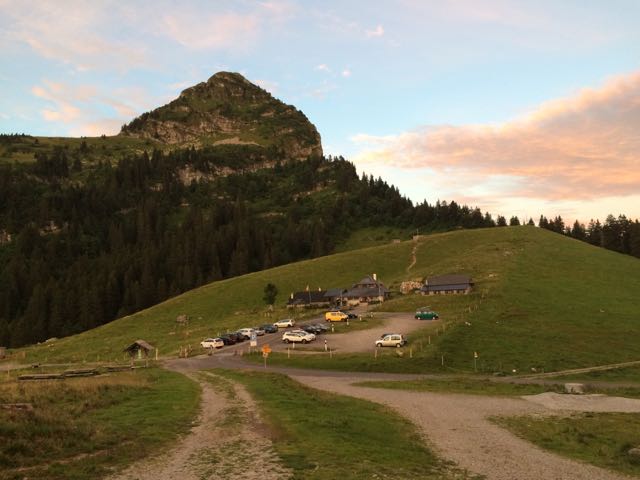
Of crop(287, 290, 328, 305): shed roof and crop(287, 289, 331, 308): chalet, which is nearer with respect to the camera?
crop(287, 289, 331, 308): chalet

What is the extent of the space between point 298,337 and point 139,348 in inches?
912

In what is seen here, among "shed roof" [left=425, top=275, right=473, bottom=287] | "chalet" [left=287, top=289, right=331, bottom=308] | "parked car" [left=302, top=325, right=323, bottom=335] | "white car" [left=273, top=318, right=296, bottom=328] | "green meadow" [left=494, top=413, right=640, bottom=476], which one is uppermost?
"shed roof" [left=425, top=275, right=473, bottom=287]

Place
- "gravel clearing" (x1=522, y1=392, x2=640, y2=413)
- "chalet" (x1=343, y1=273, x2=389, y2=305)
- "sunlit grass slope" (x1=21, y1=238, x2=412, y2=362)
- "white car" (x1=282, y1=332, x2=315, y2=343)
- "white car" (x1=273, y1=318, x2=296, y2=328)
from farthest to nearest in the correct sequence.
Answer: "chalet" (x1=343, y1=273, x2=389, y2=305), "white car" (x1=273, y1=318, x2=296, y2=328), "sunlit grass slope" (x1=21, y1=238, x2=412, y2=362), "white car" (x1=282, y1=332, x2=315, y2=343), "gravel clearing" (x1=522, y1=392, x2=640, y2=413)

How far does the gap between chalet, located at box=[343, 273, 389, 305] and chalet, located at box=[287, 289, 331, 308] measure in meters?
5.65

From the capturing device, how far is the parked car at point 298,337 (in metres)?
71.1

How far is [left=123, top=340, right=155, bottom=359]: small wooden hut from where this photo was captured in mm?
65156

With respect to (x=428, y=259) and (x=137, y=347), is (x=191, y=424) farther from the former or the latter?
(x=428, y=259)

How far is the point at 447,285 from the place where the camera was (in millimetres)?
98688

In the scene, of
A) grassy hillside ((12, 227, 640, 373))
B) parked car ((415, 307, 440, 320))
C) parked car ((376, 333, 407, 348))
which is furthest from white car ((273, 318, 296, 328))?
parked car ((376, 333, 407, 348))

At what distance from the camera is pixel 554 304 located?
80.8 m

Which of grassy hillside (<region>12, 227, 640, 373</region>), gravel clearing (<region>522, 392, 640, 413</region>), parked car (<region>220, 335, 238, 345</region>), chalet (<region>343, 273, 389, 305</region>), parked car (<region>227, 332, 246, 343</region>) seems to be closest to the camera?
gravel clearing (<region>522, 392, 640, 413</region>)

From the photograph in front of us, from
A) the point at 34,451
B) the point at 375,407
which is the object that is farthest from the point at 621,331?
the point at 34,451

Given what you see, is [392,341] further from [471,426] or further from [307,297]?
[307,297]

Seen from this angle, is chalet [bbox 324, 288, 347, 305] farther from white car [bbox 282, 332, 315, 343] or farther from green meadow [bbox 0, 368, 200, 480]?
green meadow [bbox 0, 368, 200, 480]
